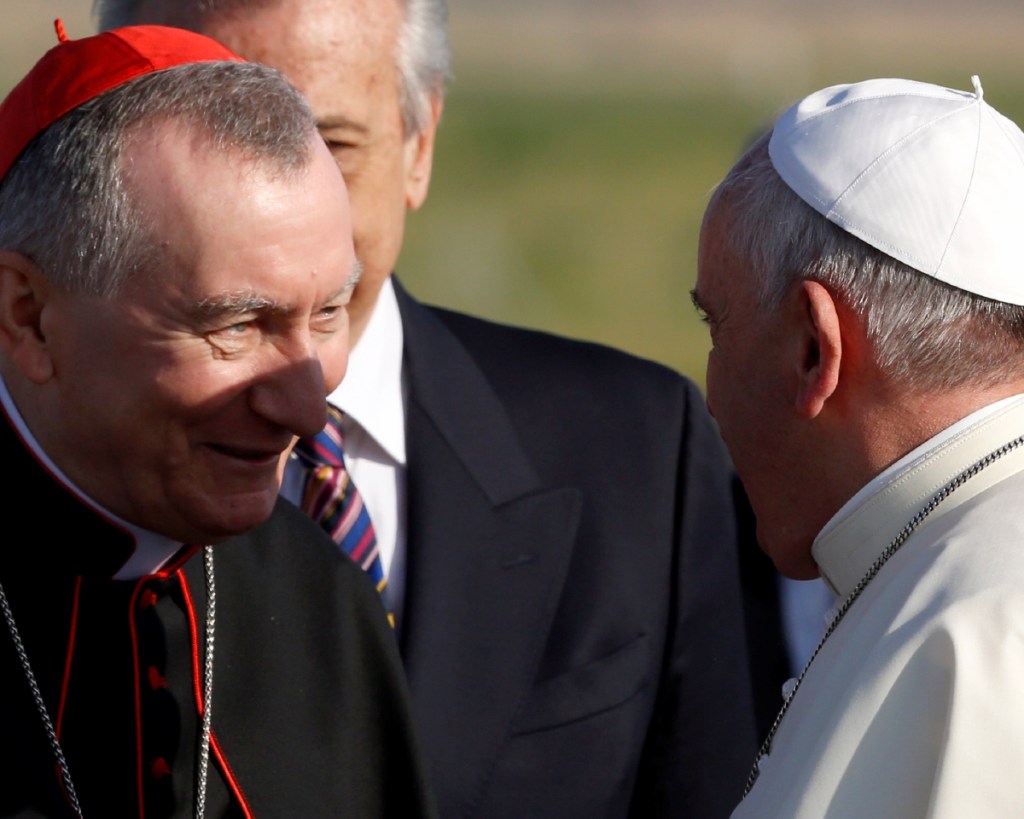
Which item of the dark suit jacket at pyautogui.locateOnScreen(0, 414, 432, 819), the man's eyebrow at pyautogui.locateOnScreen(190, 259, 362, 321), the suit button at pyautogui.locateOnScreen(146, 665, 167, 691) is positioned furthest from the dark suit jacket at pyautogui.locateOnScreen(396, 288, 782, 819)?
the man's eyebrow at pyautogui.locateOnScreen(190, 259, 362, 321)

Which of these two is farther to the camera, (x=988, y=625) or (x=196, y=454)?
(x=196, y=454)

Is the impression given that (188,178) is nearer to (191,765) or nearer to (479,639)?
(191,765)

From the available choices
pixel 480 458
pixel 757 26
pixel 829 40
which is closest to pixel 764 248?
pixel 480 458

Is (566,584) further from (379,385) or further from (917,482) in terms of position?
(917,482)

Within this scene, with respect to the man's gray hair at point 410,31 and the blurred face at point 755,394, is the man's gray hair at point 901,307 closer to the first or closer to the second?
the blurred face at point 755,394

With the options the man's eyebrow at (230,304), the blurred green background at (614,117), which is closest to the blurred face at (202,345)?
the man's eyebrow at (230,304)

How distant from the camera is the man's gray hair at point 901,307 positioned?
2.39m

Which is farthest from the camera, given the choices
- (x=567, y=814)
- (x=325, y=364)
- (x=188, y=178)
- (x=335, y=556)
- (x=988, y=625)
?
(x=567, y=814)

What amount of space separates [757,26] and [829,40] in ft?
12.4

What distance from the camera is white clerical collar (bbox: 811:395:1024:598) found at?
2.37m

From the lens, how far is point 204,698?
2.74m

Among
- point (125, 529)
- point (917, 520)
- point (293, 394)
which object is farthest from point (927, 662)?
point (125, 529)

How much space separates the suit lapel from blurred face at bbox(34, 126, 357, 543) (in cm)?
73

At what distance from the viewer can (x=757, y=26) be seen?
48812 millimetres
